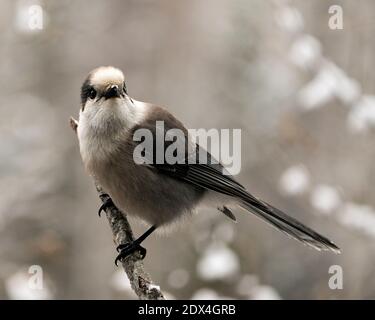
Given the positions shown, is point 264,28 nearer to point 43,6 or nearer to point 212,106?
point 212,106

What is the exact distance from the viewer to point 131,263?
3721mm

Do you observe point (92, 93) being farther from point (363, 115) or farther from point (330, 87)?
point (363, 115)

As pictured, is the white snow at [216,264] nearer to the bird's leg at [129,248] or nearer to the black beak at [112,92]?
the bird's leg at [129,248]

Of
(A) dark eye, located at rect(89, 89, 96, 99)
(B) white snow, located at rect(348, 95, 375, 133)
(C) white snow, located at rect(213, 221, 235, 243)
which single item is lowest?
(C) white snow, located at rect(213, 221, 235, 243)

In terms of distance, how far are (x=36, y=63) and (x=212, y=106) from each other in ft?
5.51

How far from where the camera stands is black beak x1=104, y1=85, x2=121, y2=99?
368cm

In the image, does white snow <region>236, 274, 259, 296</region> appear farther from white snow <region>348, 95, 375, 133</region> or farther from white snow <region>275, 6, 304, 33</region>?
white snow <region>275, 6, 304, 33</region>

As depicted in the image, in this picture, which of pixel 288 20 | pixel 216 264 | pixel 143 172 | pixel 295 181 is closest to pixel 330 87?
pixel 288 20

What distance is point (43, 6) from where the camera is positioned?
565 cm

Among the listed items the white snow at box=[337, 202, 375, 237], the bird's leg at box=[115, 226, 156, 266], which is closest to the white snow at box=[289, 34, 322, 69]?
the white snow at box=[337, 202, 375, 237]

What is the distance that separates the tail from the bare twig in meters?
0.71

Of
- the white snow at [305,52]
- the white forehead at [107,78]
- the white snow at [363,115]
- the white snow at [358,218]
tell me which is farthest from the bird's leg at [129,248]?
the white snow at [305,52]

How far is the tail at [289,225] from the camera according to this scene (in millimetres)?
3869

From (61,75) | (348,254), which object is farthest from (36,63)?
(348,254)
